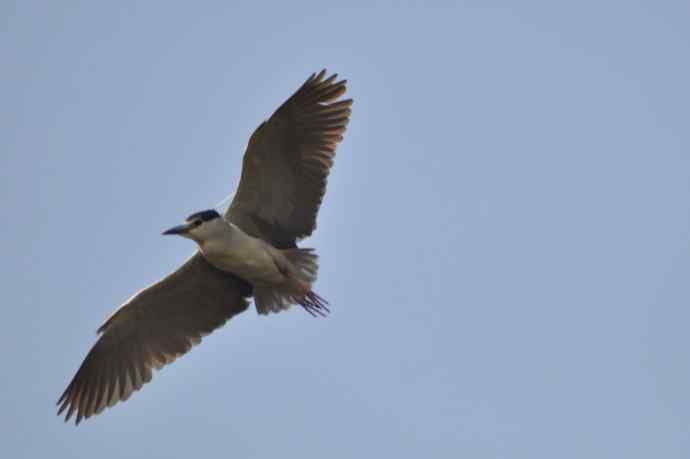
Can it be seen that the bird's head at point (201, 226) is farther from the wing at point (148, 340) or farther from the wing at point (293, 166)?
the wing at point (148, 340)

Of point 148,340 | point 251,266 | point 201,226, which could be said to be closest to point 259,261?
point 251,266

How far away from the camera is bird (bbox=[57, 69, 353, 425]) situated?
11711 mm

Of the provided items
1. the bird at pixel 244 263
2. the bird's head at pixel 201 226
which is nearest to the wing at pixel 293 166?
the bird at pixel 244 263

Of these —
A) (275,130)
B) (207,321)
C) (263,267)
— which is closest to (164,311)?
(207,321)

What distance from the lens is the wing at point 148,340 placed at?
12.5 metres

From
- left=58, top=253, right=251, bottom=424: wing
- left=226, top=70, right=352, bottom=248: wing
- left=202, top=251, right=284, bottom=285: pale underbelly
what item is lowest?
left=58, top=253, right=251, bottom=424: wing

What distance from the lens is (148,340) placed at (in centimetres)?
1258

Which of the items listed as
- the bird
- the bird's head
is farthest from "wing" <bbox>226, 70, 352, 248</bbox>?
the bird's head

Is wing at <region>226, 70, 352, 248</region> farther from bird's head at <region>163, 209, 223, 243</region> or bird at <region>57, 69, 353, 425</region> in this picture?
bird's head at <region>163, 209, 223, 243</region>

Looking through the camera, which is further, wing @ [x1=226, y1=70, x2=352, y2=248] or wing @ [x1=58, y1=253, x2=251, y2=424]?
wing @ [x1=58, y1=253, x2=251, y2=424]

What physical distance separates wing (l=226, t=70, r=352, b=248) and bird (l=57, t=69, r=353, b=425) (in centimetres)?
1

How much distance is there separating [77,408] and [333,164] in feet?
12.5

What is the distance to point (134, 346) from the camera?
12578 mm

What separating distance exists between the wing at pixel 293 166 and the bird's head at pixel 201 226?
0.45 metres
